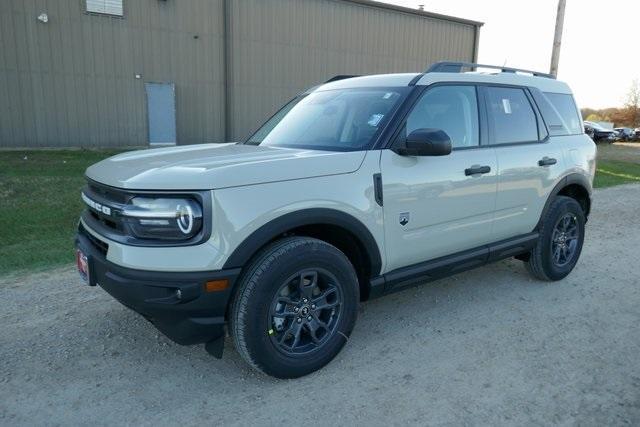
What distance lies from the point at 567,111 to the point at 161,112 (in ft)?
46.8

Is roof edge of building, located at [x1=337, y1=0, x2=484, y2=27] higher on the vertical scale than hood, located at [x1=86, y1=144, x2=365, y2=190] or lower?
higher

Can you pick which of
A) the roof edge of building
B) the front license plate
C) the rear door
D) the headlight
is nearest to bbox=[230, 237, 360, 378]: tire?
the headlight

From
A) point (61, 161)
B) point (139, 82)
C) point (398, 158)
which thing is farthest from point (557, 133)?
point (139, 82)

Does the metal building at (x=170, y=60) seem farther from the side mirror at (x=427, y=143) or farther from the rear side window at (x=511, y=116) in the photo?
the side mirror at (x=427, y=143)

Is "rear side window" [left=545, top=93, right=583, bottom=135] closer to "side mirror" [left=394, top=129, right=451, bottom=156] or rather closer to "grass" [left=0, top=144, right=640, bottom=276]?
"side mirror" [left=394, top=129, right=451, bottom=156]

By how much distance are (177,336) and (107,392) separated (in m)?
0.56

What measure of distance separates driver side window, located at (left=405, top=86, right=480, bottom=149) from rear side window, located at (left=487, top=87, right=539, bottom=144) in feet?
0.73

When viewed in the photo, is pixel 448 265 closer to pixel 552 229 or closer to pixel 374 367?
pixel 374 367

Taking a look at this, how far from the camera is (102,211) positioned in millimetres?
2992

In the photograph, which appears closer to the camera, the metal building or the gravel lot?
the gravel lot

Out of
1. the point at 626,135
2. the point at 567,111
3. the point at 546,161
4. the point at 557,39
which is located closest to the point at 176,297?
the point at 546,161

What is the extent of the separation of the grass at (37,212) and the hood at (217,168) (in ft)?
7.98

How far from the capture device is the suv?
2707mm

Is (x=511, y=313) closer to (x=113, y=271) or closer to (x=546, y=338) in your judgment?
(x=546, y=338)
